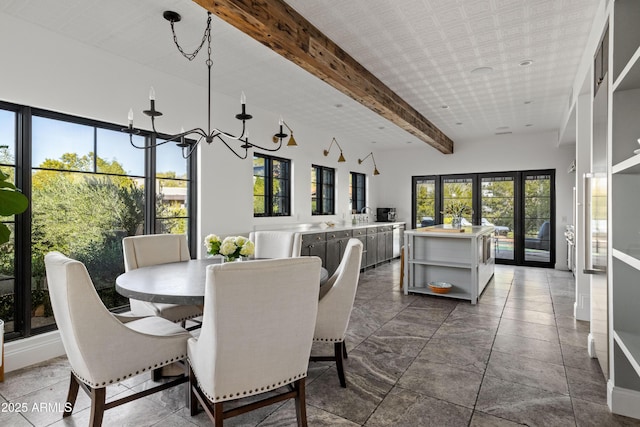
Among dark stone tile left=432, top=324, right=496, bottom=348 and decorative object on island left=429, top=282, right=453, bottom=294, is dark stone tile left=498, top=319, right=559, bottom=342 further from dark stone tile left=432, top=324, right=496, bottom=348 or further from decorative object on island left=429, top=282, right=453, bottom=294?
decorative object on island left=429, top=282, right=453, bottom=294

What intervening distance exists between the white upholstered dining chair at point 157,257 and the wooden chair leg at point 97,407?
2.78ft

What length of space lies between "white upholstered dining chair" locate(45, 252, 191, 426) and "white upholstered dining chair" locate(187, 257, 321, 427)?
0.92 ft

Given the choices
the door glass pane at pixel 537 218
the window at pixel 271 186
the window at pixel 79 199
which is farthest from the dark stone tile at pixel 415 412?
the door glass pane at pixel 537 218

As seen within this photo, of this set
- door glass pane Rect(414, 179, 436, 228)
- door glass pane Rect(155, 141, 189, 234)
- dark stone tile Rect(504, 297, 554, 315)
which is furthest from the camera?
door glass pane Rect(414, 179, 436, 228)

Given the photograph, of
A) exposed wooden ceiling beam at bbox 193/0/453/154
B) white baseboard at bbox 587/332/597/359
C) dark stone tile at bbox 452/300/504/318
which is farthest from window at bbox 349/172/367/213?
white baseboard at bbox 587/332/597/359

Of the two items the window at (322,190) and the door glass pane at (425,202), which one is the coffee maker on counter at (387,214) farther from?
the window at (322,190)

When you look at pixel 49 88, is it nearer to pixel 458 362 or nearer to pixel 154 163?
pixel 154 163

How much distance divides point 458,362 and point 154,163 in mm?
3500

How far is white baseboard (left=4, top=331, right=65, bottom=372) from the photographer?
107 inches

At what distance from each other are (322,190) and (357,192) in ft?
5.16

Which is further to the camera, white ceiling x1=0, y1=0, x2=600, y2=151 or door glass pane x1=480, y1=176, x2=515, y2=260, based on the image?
door glass pane x1=480, y1=176, x2=515, y2=260

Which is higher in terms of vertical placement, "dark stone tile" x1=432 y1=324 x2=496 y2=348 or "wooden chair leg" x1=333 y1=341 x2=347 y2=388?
"wooden chair leg" x1=333 y1=341 x2=347 y2=388

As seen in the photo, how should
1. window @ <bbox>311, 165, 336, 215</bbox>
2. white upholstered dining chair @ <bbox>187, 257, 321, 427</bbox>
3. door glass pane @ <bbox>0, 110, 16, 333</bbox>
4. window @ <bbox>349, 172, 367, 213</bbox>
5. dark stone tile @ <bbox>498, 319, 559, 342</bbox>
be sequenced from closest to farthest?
white upholstered dining chair @ <bbox>187, 257, 321, 427</bbox> → door glass pane @ <bbox>0, 110, 16, 333</bbox> → dark stone tile @ <bbox>498, 319, 559, 342</bbox> → window @ <bbox>311, 165, 336, 215</bbox> → window @ <bbox>349, 172, 367, 213</bbox>

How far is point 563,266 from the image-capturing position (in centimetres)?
688
